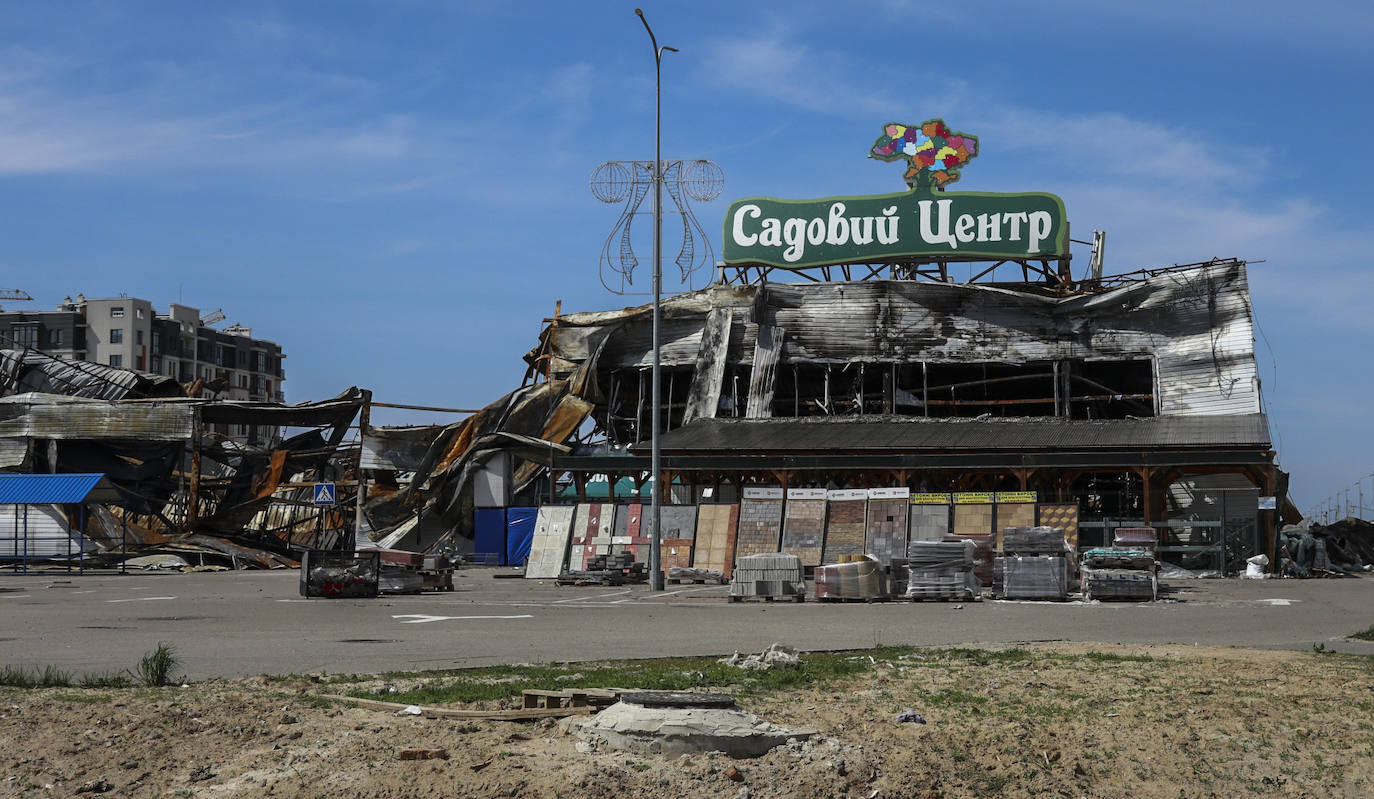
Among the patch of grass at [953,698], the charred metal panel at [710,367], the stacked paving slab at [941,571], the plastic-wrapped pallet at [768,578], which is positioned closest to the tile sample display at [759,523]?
the plastic-wrapped pallet at [768,578]

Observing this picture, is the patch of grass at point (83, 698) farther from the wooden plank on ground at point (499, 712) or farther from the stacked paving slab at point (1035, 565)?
the stacked paving slab at point (1035, 565)

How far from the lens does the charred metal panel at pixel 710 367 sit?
51781mm

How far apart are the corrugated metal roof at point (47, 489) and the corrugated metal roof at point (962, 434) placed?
17837 millimetres

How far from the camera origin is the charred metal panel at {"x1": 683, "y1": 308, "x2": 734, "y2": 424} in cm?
5178

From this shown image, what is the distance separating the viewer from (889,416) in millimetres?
48812

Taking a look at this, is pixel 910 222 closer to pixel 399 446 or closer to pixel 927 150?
pixel 927 150

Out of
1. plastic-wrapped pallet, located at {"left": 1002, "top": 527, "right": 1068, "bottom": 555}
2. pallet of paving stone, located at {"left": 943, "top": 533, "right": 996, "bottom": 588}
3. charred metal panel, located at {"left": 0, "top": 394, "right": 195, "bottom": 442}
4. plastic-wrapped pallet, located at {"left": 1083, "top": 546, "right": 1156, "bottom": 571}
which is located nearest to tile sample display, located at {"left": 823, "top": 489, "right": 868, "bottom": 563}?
pallet of paving stone, located at {"left": 943, "top": 533, "right": 996, "bottom": 588}

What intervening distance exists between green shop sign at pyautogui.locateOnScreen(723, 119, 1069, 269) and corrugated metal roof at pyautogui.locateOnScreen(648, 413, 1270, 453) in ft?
28.7

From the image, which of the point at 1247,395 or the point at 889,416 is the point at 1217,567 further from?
the point at 889,416

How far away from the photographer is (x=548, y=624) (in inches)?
790

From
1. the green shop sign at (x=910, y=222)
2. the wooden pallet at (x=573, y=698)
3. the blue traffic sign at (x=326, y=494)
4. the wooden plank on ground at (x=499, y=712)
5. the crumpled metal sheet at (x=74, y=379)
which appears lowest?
the wooden plank on ground at (x=499, y=712)

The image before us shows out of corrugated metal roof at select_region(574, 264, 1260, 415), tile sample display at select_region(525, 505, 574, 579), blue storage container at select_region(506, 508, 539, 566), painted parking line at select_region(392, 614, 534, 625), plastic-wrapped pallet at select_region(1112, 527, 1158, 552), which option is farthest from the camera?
corrugated metal roof at select_region(574, 264, 1260, 415)

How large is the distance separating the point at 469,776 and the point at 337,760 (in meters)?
0.95

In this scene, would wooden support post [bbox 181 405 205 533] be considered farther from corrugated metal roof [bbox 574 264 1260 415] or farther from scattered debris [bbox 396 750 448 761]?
scattered debris [bbox 396 750 448 761]
